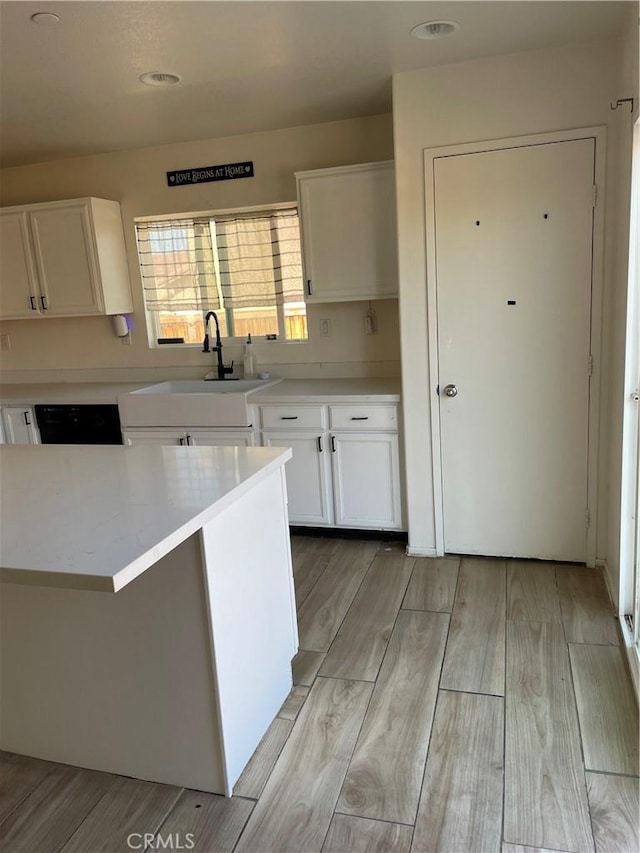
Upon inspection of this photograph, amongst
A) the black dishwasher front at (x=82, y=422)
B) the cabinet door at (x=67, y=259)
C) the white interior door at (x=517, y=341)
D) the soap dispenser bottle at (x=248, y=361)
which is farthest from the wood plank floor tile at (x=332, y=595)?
the cabinet door at (x=67, y=259)

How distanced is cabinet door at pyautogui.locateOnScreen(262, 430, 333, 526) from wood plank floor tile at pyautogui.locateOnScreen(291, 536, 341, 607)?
120 millimetres

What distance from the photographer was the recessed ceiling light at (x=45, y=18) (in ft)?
6.98

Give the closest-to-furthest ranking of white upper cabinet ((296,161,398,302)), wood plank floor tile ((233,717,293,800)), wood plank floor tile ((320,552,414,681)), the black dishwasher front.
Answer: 1. wood plank floor tile ((233,717,293,800))
2. wood plank floor tile ((320,552,414,681))
3. white upper cabinet ((296,161,398,302))
4. the black dishwasher front

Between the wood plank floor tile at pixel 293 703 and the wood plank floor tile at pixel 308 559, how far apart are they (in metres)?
0.64

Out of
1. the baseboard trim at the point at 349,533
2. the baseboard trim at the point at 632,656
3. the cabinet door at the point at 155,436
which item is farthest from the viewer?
the cabinet door at the point at 155,436

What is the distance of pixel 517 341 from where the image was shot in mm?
2943

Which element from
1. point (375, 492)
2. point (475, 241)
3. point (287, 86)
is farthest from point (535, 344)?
point (287, 86)

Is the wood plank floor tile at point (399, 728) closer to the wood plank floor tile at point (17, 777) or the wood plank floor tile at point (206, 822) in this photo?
the wood plank floor tile at point (206, 822)

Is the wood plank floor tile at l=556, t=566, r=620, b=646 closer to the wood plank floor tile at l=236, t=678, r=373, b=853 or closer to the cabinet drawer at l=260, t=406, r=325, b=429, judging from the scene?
the wood plank floor tile at l=236, t=678, r=373, b=853

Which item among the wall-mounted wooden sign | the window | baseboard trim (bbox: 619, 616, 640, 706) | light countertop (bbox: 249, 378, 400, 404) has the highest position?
the wall-mounted wooden sign

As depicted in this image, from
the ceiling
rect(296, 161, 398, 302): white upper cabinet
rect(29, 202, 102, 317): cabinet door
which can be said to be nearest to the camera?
the ceiling

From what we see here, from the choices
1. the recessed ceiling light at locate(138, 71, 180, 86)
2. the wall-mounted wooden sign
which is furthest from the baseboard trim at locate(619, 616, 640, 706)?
the wall-mounted wooden sign

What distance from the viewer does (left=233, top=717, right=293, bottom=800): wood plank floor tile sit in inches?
70.0

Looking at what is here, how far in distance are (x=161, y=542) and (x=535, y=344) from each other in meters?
2.18
